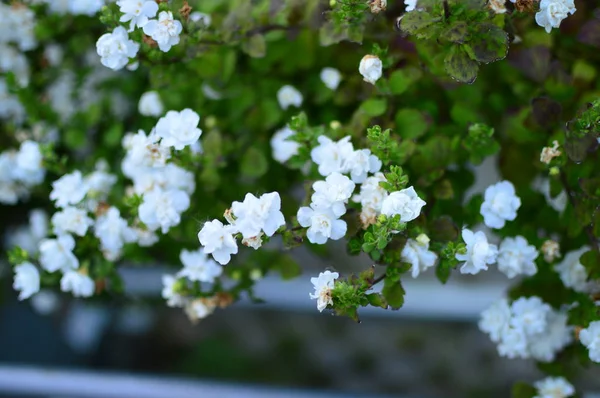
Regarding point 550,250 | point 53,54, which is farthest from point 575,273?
point 53,54

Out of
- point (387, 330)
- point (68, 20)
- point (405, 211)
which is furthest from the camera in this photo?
point (387, 330)

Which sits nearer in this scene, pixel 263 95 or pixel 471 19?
pixel 471 19

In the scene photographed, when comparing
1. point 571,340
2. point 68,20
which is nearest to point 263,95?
point 68,20

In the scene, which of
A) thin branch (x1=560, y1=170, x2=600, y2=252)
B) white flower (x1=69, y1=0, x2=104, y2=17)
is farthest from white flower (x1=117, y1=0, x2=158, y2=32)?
thin branch (x1=560, y1=170, x2=600, y2=252)

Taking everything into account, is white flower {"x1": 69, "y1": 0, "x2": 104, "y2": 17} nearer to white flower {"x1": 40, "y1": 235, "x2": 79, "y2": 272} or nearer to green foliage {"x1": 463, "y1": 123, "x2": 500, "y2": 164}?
white flower {"x1": 40, "y1": 235, "x2": 79, "y2": 272}

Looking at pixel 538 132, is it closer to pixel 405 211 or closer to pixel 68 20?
pixel 405 211
